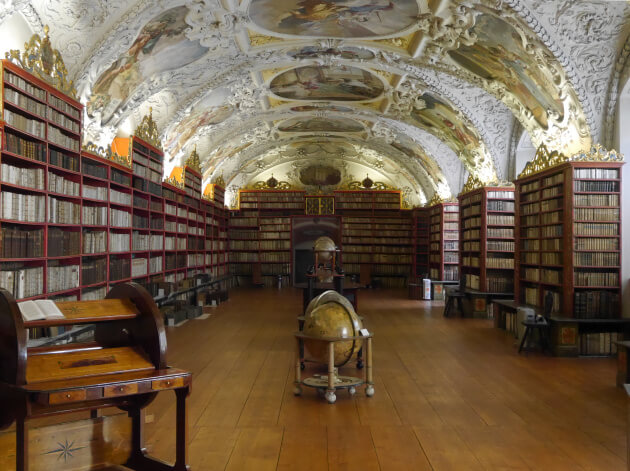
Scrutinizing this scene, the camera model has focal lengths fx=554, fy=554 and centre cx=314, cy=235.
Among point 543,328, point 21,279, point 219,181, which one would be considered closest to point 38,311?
point 21,279

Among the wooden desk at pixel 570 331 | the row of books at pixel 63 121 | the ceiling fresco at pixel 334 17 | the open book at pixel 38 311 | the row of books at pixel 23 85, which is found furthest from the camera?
the ceiling fresco at pixel 334 17

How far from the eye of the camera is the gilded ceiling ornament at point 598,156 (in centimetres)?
948

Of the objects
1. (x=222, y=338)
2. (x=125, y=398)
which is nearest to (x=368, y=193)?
(x=222, y=338)

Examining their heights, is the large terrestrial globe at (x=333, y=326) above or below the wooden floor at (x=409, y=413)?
above

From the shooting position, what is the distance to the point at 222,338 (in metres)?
10.7

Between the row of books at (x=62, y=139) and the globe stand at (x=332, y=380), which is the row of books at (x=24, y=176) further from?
the globe stand at (x=332, y=380)

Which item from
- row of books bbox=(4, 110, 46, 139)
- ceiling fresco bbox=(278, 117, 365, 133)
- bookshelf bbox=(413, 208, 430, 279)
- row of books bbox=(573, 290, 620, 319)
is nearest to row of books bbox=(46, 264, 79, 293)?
row of books bbox=(4, 110, 46, 139)

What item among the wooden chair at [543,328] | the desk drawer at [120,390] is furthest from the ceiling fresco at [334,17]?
the desk drawer at [120,390]

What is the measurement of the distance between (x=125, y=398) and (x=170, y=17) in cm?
730

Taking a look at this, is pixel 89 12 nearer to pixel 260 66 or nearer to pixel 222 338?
pixel 260 66

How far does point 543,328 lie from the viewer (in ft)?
30.7

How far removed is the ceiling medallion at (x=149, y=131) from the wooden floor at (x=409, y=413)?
16.7 feet

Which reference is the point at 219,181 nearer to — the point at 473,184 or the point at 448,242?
the point at 448,242

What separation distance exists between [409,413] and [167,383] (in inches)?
120
